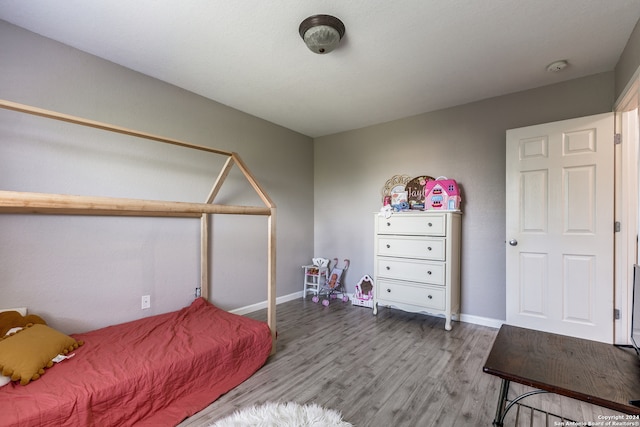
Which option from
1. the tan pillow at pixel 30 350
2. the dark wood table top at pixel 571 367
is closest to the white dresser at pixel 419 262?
the dark wood table top at pixel 571 367

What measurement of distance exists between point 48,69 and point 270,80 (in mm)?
1646

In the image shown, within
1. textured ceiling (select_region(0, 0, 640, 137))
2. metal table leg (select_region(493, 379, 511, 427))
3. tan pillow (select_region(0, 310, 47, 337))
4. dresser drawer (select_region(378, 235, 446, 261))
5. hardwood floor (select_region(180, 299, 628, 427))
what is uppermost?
textured ceiling (select_region(0, 0, 640, 137))

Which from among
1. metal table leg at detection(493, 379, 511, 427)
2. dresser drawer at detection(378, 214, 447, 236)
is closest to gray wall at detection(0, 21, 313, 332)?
dresser drawer at detection(378, 214, 447, 236)

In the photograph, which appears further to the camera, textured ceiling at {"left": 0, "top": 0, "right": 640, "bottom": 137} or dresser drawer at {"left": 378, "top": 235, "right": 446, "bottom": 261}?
dresser drawer at {"left": 378, "top": 235, "right": 446, "bottom": 261}

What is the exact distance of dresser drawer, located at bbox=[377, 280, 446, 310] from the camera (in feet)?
9.75

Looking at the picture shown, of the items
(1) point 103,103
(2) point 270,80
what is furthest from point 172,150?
(2) point 270,80

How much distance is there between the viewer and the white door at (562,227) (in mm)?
2354

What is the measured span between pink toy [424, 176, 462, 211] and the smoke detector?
1.24 metres

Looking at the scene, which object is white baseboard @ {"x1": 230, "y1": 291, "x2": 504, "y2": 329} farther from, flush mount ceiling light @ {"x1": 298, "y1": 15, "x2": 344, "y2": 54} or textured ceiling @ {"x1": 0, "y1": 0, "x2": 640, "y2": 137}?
flush mount ceiling light @ {"x1": 298, "y1": 15, "x2": 344, "y2": 54}

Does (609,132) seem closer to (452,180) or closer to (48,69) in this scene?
(452,180)

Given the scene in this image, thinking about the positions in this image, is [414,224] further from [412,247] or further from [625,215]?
[625,215]

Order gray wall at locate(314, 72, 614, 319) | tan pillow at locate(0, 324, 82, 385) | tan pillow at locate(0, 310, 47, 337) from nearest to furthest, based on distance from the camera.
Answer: tan pillow at locate(0, 324, 82, 385) → tan pillow at locate(0, 310, 47, 337) → gray wall at locate(314, 72, 614, 319)

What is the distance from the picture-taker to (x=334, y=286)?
3988 mm

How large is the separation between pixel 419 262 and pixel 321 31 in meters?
2.36
